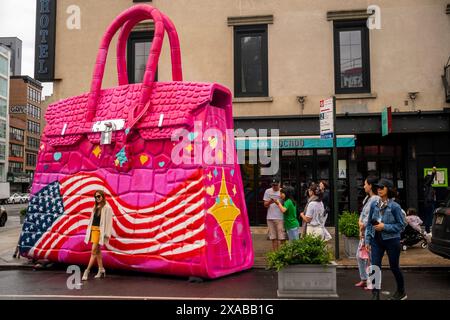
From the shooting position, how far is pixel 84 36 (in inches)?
626

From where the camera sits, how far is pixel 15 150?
87.2 m

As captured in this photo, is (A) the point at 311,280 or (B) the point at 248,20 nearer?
(A) the point at 311,280

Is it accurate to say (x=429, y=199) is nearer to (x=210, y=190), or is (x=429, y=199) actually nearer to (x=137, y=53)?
(x=210, y=190)

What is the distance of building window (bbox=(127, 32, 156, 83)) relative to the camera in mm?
15812

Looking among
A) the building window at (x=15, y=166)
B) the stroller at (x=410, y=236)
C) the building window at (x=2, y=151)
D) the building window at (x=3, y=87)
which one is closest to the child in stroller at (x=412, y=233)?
the stroller at (x=410, y=236)

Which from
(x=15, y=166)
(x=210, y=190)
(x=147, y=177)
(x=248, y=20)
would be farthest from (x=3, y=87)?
(x=210, y=190)

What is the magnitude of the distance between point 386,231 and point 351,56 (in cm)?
980

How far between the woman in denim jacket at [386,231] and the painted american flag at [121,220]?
2782mm

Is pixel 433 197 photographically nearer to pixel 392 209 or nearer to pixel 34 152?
pixel 392 209

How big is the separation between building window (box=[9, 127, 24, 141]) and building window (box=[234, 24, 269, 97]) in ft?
269

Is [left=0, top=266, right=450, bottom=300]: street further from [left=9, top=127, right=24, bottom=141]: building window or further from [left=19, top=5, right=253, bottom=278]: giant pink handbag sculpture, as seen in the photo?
[left=9, top=127, right=24, bottom=141]: building window

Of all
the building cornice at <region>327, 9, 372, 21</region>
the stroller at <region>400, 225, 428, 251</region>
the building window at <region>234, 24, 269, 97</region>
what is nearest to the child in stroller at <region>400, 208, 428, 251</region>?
the stroller at <region>400, 225, 428, 251</region>
